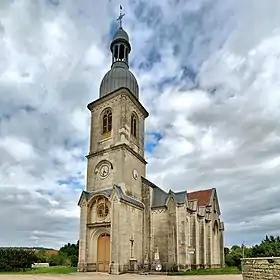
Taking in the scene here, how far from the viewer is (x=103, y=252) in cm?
2984

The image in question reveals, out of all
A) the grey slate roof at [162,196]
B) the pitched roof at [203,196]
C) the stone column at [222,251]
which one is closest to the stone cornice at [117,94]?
the grey slate roof at [162,196]

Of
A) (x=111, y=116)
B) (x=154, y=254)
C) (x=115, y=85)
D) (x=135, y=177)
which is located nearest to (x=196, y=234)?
(x=154, y=254)

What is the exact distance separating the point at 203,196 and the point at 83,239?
2034cm

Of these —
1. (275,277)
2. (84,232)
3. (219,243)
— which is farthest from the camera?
(219,243)

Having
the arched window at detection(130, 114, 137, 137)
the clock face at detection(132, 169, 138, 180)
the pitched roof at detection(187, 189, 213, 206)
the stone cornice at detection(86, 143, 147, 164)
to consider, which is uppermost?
the arched window at detection(130, 114, 137, 137)

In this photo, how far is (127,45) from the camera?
38.9m

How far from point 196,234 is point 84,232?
1215 centimetres

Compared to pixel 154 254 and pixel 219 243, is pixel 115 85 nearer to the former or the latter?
pixel 154 254

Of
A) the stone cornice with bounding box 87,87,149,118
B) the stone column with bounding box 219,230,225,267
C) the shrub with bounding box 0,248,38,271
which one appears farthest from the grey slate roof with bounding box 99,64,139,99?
the stone column with bounding box 219,230,225,267

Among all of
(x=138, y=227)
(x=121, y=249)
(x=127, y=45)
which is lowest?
(x=121, y=249)

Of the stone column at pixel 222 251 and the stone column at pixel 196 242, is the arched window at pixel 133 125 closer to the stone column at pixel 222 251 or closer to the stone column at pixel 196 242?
the stone column at pixel 196 242

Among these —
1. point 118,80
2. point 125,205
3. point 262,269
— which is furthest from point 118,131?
point 262,269

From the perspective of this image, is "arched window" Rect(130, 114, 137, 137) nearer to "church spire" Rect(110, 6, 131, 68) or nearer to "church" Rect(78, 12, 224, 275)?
"church" Rect(78, 12, 224, 275)

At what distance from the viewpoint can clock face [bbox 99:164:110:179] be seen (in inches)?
1280
